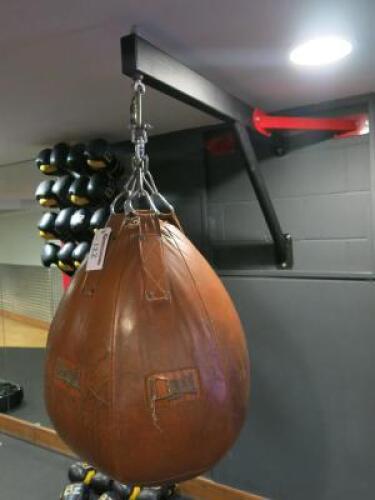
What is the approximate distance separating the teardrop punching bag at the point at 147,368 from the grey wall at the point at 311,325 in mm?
1215

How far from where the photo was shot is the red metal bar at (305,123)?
6.36ft

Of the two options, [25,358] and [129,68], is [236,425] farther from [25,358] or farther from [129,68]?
[25,358]

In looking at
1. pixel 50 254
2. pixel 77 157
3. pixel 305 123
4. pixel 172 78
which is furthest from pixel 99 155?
pixel 172 78

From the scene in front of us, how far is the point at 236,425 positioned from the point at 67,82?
4.46 ft

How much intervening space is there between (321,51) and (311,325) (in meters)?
1.30

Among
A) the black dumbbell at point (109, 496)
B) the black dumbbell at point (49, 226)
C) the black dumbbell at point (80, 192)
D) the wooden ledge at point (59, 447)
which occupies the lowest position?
the wooden ledge at point (59, 447)

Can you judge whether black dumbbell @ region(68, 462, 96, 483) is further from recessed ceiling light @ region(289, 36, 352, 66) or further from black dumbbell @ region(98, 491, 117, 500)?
recessed ceiling light @ region(289, 36, 352, 66)

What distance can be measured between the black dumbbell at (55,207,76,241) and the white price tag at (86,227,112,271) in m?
1.72

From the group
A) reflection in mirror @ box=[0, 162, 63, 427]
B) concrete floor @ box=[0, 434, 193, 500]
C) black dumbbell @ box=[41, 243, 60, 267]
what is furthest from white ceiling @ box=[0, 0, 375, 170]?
concrete floor @ box=[0, 434, 193, 500]

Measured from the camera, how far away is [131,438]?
0.90 meters

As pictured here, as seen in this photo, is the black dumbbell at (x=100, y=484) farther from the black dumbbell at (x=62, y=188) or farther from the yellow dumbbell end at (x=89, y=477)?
the black dumbbell at (x=62, y=188)

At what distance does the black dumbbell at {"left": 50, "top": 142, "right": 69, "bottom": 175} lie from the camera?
2.70 metres

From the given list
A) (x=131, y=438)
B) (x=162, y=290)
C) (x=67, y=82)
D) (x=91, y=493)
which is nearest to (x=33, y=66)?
(x=67, y=82)

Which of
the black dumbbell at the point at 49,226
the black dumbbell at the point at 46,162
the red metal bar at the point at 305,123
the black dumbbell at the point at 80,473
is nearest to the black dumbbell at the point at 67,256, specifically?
the black dumbbell at the point at 49,226
